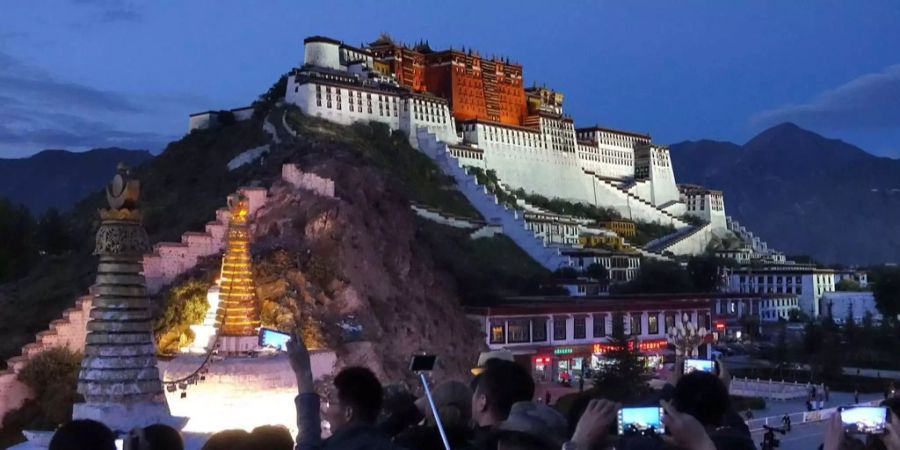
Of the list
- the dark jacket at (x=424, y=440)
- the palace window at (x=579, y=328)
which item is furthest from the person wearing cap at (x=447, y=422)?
the palace window at (x=579, y=328)

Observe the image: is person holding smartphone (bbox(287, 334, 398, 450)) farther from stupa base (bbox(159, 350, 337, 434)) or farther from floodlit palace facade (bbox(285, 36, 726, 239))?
floodlit palace facade (bbox(285, 36, 726, 239))

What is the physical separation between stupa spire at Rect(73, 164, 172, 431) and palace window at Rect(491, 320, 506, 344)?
20819mm

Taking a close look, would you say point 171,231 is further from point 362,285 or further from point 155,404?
point 155,404

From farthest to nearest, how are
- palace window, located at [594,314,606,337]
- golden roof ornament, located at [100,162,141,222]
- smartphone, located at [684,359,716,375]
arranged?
palace window, located at [594,314,606,337], golden roof ornament, located at [100,162,141,222], smartphone, located at [684,359,716,375]

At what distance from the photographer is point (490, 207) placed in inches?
2363

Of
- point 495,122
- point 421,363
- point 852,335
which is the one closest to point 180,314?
point 421,363

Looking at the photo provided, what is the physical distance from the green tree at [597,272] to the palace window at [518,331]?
2006 cm

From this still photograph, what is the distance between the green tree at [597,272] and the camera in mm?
54031

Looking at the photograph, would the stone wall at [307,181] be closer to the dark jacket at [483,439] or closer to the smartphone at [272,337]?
the smartphone at [272,337]

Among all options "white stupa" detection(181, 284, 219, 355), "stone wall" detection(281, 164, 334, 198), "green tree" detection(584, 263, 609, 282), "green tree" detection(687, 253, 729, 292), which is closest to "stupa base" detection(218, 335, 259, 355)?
"white stupa" detection(181, 284, 219, 355)

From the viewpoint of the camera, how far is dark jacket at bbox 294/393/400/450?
12.8 ft

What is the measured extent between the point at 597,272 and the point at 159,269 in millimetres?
35299

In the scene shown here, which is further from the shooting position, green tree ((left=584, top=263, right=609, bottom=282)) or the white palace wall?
green tree ((left=584, top=263, right=609, bottom=282))

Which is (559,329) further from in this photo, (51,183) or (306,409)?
(51,183)
